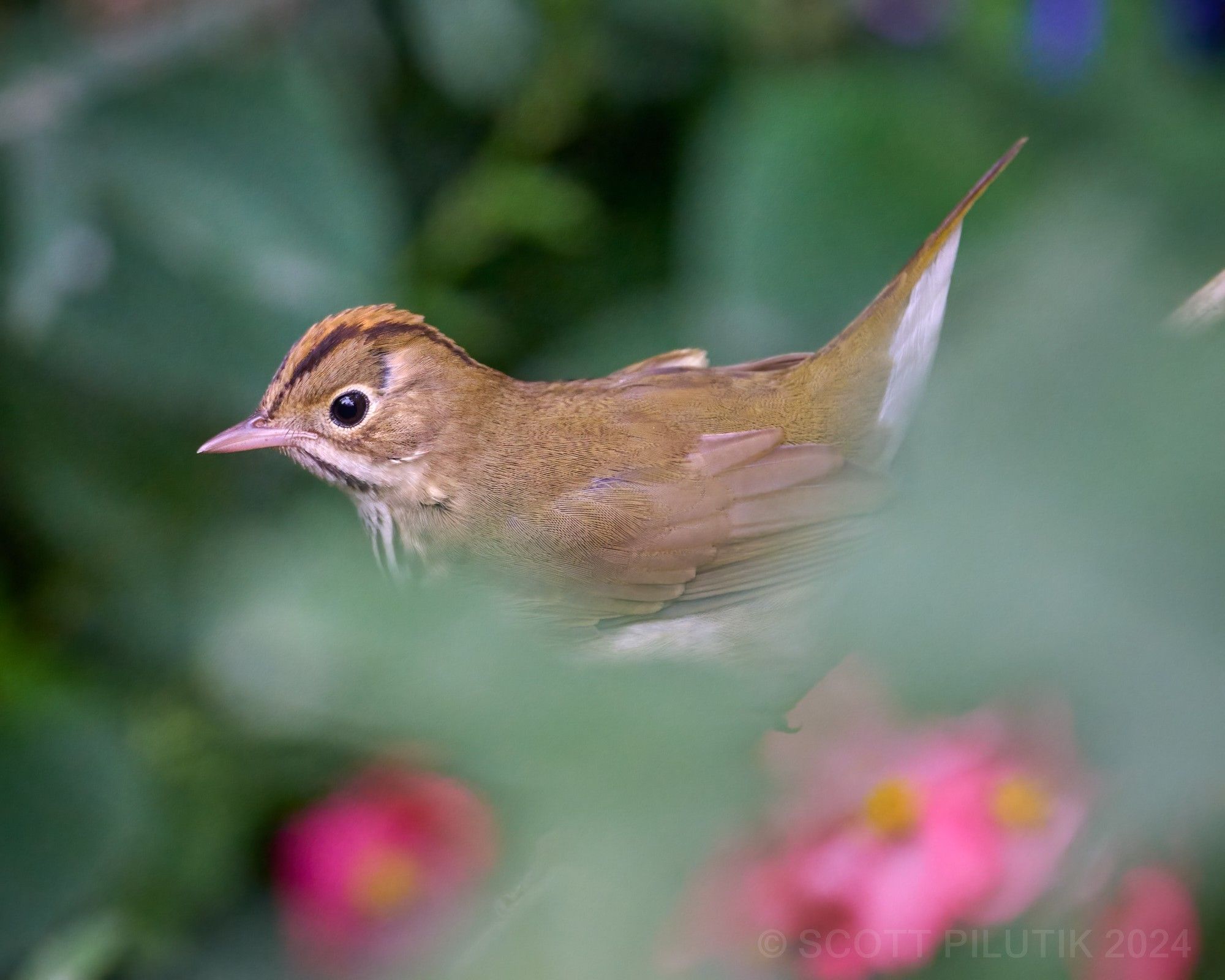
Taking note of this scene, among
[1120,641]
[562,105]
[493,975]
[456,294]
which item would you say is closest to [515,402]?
[456,294]

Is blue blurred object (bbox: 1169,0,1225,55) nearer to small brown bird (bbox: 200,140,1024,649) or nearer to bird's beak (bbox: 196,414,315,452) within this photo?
small brown bird (bbox: 200,140,1024,649)

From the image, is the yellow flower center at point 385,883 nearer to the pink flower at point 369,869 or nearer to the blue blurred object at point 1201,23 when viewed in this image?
the pink flower at point 369,869

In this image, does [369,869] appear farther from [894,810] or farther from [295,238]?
[894,810]

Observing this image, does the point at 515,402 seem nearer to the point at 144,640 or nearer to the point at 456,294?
the point at 456,294

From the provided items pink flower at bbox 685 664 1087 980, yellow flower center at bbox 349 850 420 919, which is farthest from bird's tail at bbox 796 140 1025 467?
yellow flower center at bbox 349 850 420 919

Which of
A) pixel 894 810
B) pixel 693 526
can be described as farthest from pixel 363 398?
→ pixel 894 810
